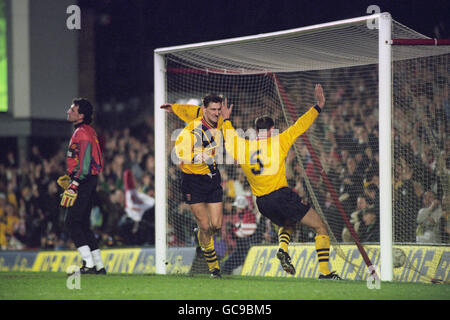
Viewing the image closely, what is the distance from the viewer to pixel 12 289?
303 inches

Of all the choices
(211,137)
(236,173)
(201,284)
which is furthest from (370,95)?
(201,284)

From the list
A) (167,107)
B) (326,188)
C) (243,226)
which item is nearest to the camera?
(167,107)

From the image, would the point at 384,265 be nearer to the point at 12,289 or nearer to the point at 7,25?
the point at 12,289

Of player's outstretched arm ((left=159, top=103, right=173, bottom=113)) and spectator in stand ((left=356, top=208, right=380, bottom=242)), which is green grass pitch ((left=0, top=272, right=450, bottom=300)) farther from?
spectator in stand ((left=356, top=208, right=380, bottom=242))

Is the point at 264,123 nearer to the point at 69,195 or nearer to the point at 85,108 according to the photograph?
the point at 85,108

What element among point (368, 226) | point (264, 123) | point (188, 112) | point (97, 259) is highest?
point (188, 112)

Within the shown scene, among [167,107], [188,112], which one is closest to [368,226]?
[188,112]

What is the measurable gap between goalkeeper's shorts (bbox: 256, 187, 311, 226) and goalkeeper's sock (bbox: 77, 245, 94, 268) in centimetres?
220

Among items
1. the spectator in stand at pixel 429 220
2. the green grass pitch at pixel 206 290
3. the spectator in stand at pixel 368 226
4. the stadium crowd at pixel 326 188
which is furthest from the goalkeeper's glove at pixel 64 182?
the spectator in stand at pixel 429 220

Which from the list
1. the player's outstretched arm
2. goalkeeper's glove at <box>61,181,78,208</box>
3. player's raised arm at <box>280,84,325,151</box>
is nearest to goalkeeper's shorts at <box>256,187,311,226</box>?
player's raised arm at <box>280,84,325,151</box>

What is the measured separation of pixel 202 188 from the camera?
885cm

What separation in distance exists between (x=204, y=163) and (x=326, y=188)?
11.1ft

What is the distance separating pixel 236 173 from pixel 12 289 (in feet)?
19.5

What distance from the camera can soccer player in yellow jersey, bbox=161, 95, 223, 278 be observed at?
8750mm
